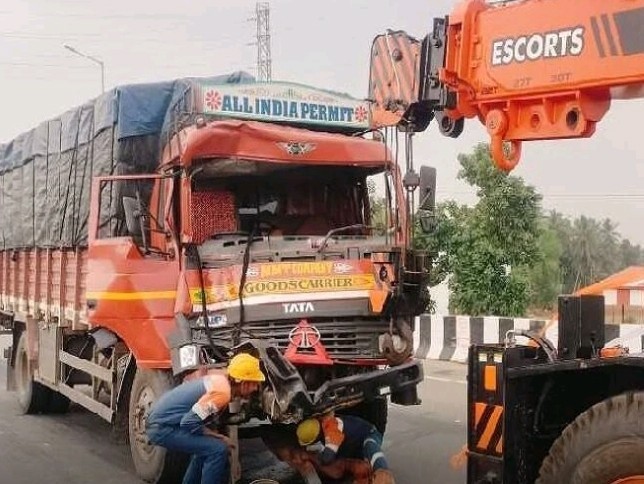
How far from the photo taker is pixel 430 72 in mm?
4719

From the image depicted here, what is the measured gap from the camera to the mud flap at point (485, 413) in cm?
482

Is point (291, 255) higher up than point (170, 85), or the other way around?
point (170, 85)

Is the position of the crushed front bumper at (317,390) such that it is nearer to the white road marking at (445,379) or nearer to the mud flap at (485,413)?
the mud flap at (485,413)

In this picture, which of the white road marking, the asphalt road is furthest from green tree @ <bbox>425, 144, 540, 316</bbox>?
the asphalt road

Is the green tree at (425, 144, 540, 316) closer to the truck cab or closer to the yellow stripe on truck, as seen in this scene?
the truck cab

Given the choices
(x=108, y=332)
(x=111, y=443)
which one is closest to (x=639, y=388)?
(x=108, y=332)

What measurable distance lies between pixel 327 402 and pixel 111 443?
3.57 metres

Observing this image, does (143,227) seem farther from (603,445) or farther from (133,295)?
(603,445)

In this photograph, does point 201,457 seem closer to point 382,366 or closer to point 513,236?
point 382,366

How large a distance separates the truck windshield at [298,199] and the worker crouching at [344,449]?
1605 mm

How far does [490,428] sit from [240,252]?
8.48 feet

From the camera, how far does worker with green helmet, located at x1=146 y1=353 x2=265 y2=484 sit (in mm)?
5832

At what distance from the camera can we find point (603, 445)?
4.03 m

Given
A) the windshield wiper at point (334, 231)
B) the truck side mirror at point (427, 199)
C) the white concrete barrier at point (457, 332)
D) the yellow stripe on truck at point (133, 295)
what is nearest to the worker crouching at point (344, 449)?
the windshield wiper at point (334, 231)
